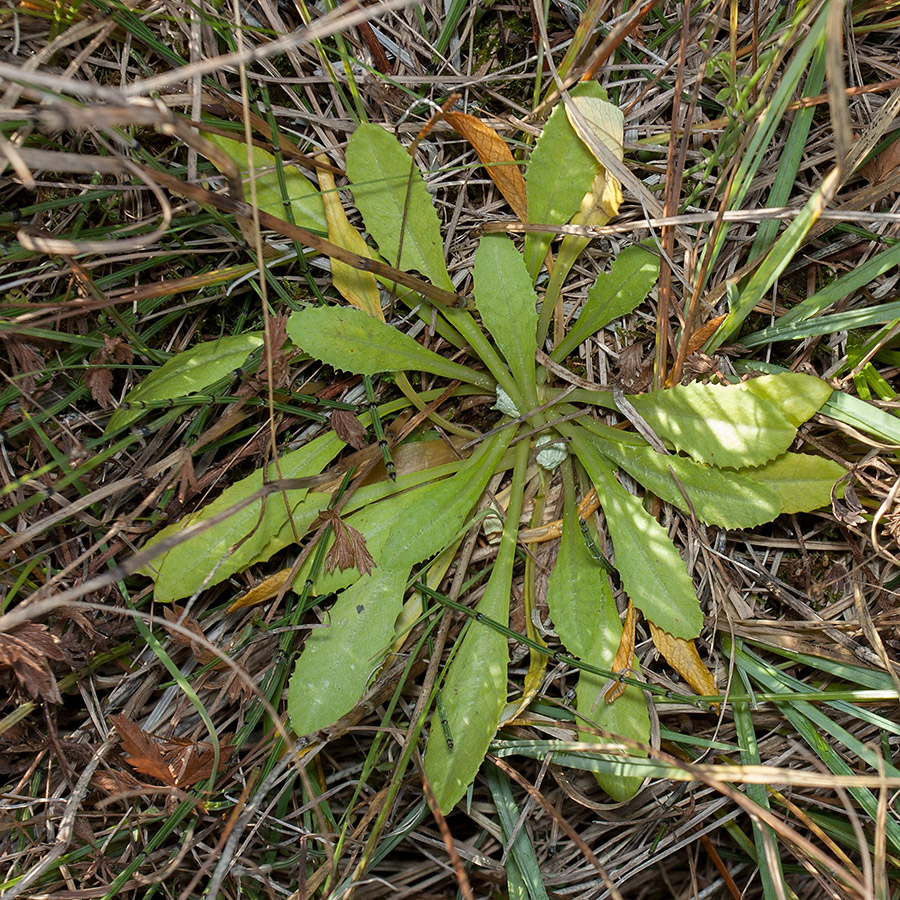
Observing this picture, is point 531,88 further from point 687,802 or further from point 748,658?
point 687,802

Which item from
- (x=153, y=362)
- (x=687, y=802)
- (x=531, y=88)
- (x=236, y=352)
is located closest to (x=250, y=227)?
(x=236, y=352)

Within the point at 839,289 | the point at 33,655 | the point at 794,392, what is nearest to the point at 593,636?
the point at 794,392

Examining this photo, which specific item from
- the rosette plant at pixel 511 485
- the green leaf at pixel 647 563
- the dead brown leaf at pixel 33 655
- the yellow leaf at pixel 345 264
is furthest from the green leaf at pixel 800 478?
the dead brown leaf at pixel 33 655

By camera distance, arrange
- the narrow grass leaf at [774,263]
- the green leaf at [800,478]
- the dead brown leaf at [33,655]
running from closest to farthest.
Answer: the narrow grass leaf at [774,263]
the dead brown leaf at [33,655]
the green leaf at [800,478]

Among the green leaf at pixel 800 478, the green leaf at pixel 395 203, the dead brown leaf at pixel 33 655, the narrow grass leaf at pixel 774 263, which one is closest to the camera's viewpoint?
the narrow grass leaf at pixel 774 263

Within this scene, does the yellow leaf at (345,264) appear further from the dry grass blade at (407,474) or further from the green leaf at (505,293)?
the green leaf at (505,293)

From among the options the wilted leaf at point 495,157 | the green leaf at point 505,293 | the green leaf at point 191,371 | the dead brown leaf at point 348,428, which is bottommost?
the dead brown leaf at point 348,428
